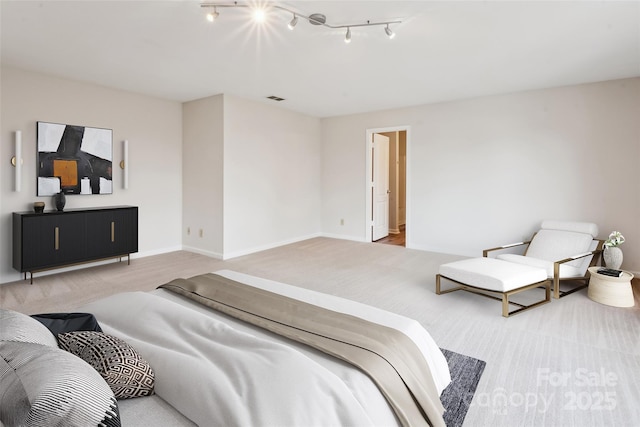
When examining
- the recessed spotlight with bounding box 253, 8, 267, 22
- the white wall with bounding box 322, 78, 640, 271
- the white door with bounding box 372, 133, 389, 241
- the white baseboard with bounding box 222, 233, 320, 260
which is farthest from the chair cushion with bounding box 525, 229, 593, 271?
the recessed spotlight with bounding box 253, 8, 267, 22

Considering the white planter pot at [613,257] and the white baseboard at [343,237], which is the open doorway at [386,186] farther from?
the white planter pot at [613,257]

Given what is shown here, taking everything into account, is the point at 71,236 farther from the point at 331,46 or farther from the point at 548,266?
the point at 548,266

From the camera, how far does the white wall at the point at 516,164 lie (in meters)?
4.43

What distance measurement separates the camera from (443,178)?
583cm

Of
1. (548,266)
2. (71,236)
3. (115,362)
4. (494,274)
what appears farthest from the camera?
(71,236)

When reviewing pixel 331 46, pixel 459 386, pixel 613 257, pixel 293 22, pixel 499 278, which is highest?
pixel 331 46

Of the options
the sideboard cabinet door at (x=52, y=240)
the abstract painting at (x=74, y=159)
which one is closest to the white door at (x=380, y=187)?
the abstract painting at (x=74, y=159)

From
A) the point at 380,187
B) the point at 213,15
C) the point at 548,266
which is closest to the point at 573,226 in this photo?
the point at 548,266

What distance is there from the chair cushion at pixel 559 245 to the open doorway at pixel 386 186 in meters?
2.28

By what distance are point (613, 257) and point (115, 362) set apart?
477cm

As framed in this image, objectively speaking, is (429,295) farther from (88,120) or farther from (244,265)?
(88,120)

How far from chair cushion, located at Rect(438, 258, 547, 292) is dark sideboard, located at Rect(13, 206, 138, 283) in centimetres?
434

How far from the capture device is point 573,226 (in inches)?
171

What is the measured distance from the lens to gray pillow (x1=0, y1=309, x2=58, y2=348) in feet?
3.54
